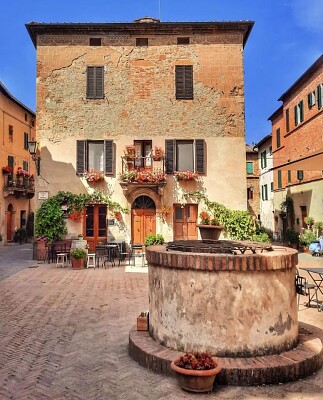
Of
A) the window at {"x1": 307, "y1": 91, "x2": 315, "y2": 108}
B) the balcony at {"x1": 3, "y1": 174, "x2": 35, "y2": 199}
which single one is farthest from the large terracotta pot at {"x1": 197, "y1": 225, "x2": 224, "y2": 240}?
the balcony at {"x1": 3, "y1": 174, "x2": 35, "y2": 199}

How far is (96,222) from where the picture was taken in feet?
54.9

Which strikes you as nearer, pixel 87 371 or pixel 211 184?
pixel 87 371

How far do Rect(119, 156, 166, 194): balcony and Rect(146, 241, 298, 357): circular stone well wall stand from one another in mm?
11510

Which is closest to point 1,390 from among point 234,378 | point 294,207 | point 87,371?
point 87,371

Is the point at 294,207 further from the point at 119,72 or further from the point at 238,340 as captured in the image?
the point at 238,340

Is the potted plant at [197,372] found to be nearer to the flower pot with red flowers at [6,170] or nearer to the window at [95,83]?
the window at [95,83]

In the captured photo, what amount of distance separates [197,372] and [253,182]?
3456 cm

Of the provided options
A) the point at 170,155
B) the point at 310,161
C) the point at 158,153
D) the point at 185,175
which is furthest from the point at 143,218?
the point at 310,161

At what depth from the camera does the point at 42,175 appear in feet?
54.8

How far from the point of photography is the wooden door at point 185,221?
16.7 m

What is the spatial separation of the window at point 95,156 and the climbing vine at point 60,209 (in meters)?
1.19

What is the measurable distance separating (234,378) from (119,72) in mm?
15573

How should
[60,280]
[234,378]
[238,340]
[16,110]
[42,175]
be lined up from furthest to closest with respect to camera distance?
[16,110] < [42,175] < [60,280] < [238,340] < [234,378]

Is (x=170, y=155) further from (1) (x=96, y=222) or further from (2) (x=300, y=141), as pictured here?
(2) (x=300, y=141)
